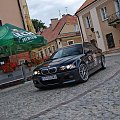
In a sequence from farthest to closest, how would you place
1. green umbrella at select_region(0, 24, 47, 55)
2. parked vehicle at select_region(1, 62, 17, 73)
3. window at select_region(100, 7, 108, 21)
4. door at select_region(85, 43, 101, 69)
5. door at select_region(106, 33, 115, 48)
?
window at select_region(100, 7, 108, 21) < door at select_region(106, 33, 115, 48) < parked vehicle at select_region(1, 62, 17, 73) < green umbrella at select_region(0, 24, 47, 55) < door at select_region(85, 43, 101, 69)

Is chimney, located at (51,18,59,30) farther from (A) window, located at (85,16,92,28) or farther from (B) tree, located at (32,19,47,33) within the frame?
(A) window, located at (85,16,92,28)

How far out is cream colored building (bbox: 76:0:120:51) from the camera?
3597cm

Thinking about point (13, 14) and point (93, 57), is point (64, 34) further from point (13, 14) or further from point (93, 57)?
point (93, 57)

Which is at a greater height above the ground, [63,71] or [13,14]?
[13,14]

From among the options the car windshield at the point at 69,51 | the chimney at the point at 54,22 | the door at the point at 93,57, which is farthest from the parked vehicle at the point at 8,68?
the chimney at the point at 54,22

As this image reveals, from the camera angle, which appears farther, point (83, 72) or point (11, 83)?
point (11, 83)

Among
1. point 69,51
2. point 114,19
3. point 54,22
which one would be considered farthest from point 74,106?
point 54,22

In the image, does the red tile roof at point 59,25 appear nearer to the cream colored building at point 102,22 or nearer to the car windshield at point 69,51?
the cream colored building at point 102,22

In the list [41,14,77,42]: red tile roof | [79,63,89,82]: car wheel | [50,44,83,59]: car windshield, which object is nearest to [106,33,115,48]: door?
[41,14,77,42]: red tile roof

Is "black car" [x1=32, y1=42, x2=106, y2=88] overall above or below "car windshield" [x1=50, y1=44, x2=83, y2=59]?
below

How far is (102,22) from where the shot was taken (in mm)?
38688

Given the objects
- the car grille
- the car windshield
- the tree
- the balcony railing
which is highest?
the tree

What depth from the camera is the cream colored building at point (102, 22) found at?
3597cm

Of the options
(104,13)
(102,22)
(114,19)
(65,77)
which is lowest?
(65,77)
